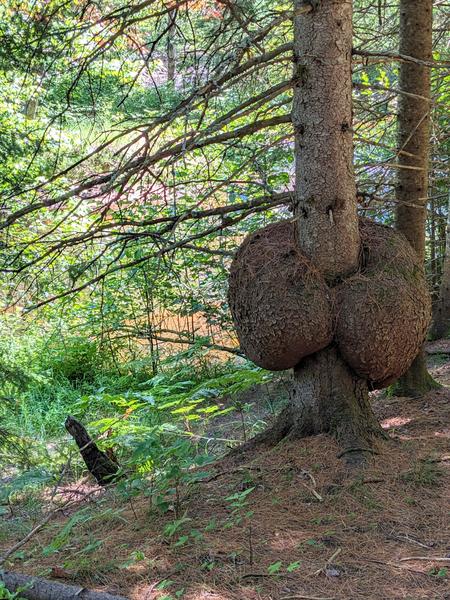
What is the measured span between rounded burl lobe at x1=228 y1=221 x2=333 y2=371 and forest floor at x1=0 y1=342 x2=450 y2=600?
0.62m

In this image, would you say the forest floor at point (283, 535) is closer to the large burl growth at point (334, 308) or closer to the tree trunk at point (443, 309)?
the large burl growth at point (334, 308)

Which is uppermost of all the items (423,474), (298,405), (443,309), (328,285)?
(328,285)

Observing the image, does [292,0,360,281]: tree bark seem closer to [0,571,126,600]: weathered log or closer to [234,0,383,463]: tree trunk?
[234,0,383,463]: tree trunk

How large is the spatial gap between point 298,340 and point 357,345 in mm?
380

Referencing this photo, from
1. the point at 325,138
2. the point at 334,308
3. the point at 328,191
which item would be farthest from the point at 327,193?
the point at 334,308

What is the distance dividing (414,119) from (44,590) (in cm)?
424

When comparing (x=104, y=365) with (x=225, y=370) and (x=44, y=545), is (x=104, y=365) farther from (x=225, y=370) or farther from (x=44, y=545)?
(x=44, y=545)

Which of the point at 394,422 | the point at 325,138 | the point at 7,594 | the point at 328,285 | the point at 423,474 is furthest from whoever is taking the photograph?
the point at 394,422

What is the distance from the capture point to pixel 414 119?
4.91m

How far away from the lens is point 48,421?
25.6 ft

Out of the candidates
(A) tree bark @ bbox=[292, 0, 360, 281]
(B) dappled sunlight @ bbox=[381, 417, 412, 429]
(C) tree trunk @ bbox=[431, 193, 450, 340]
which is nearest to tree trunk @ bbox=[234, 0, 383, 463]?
(A) tree bark @ bbox=[292, 0, 360, 281]

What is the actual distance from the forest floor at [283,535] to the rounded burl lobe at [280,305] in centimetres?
62

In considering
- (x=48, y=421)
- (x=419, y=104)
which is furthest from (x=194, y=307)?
(x=419, y=104)

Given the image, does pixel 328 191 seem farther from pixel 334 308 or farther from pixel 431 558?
pixel 431 558
